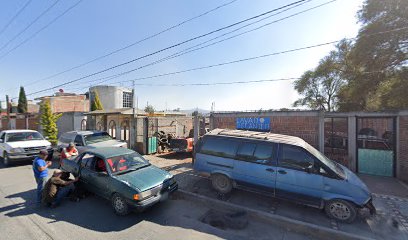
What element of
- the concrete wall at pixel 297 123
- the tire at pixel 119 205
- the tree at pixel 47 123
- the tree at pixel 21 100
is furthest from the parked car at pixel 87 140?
the tree at pixel 21 100

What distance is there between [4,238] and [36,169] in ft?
6.30

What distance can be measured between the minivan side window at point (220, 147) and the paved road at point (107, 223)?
161 cm

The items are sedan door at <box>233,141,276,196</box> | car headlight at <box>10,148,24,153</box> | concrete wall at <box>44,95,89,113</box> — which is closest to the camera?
sedan door at <box>233,141,276,196</box>

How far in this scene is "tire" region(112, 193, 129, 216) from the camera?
15.4 feet

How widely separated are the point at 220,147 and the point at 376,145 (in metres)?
6.35

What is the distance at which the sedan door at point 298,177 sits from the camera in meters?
4.78

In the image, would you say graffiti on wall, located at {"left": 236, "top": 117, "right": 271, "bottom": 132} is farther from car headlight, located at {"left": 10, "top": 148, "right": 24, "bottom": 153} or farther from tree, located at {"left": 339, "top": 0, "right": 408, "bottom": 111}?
car headlight, located at {"left": 10, "top": 148, "right": 24, "bottom": 153}

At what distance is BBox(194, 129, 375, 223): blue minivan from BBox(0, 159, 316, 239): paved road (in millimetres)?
1030

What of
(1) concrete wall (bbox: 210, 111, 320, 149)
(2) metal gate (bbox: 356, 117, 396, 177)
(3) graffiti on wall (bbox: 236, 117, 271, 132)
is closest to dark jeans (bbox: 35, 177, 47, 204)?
(3) graffiti on wall (bbox: 236, 117, 271, 132)

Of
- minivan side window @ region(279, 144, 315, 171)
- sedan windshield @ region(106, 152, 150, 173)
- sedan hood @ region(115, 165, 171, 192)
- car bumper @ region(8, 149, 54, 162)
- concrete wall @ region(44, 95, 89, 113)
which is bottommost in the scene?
car bumper @ region(8, 149, 54, 162)

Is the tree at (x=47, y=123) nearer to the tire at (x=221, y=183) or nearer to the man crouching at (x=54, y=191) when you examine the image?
the man crouching at (x=54, y=191)

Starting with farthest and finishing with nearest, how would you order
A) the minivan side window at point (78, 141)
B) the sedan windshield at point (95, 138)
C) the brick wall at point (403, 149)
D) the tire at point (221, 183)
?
the sedan windshield at point (95, 138) → the minivan side window at point (78, 141) → the brick wall at point (403, 149) → the tire at point (221, 183)

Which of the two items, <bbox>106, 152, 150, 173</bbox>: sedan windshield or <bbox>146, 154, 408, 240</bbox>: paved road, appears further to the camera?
<bbox>106, 152, 150, 173</bbox>: sedan windshield

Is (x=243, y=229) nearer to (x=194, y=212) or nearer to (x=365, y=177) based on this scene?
(x=194, y=212)
